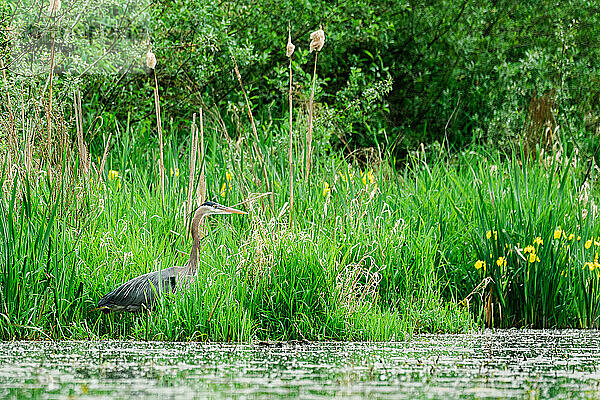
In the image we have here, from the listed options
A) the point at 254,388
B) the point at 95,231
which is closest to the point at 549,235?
the point at 95,231

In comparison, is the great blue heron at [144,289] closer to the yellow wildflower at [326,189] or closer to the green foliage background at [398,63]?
the yellow wildflower at [326,189]

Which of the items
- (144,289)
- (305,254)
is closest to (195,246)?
(144,289)

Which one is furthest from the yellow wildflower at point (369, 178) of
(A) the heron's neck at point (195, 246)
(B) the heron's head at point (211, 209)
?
(A) the heron's neck at point (195, 246)

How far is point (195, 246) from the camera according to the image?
18.2ft

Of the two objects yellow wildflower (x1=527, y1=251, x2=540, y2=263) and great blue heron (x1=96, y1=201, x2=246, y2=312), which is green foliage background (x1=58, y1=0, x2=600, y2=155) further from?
great blue heron (x1=96, y1=201, x2=246, y2=312)

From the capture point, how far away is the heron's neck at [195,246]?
17.6 ft

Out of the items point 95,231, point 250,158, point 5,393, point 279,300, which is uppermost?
point 250,158

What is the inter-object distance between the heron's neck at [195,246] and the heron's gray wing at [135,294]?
16 centimetres

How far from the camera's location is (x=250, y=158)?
6.75 m

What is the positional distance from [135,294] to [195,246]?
558 millimetres

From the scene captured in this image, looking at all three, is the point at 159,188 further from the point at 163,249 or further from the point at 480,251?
the point at 480,251

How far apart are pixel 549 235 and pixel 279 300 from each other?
6.80 feet

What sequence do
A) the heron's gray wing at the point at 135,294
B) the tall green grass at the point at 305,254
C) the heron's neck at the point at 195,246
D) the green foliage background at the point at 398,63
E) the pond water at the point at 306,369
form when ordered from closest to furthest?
the pond water at the point at 306,369
the heron's gray wing at the point at 135,294
the tall green grass at the point at 305,254
the heron's neck at the point at 195,246
the green foliage background at the point at 398,63

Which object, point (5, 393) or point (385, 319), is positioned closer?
point (5, 393)
